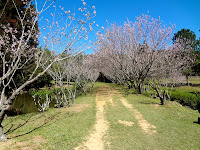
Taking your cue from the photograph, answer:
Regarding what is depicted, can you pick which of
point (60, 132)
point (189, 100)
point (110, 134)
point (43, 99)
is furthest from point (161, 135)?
point (43, 99)

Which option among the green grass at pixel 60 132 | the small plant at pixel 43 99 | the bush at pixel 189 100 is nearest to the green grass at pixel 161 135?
the green grass at pixel 60 132

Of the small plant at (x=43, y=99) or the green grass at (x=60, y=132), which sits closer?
the green grass at (x=60, y=132)

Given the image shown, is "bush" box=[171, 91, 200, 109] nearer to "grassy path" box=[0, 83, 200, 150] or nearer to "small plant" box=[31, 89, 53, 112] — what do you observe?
"grassy path" box=[0, 83, 200, 150]

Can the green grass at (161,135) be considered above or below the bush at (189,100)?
below

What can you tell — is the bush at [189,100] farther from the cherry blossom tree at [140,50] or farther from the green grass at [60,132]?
the green grass at [60,132]

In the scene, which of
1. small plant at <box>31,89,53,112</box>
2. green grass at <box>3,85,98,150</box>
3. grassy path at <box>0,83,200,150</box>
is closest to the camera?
grassy path at <box>0,83,200,150</box>

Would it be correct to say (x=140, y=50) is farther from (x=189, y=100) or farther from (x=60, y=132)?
(x=60, y=132)

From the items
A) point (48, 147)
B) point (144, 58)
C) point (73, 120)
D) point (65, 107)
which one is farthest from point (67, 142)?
point (144, 58)

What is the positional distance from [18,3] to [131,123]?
37.8ft

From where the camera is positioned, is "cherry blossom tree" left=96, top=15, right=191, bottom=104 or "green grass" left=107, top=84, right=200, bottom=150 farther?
"cherry blossom tree" left=96, top=15, right=191, bottom=104

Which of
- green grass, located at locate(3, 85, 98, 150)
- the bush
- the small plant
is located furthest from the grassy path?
the bush

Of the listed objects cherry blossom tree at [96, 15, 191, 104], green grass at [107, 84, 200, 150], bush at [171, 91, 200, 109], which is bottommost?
green grass at [107, 84, 200, 150]

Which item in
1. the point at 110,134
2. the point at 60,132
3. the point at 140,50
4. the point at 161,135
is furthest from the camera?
the point at 140,50

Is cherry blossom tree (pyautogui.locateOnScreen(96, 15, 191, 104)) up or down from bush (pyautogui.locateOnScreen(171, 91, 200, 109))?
up
